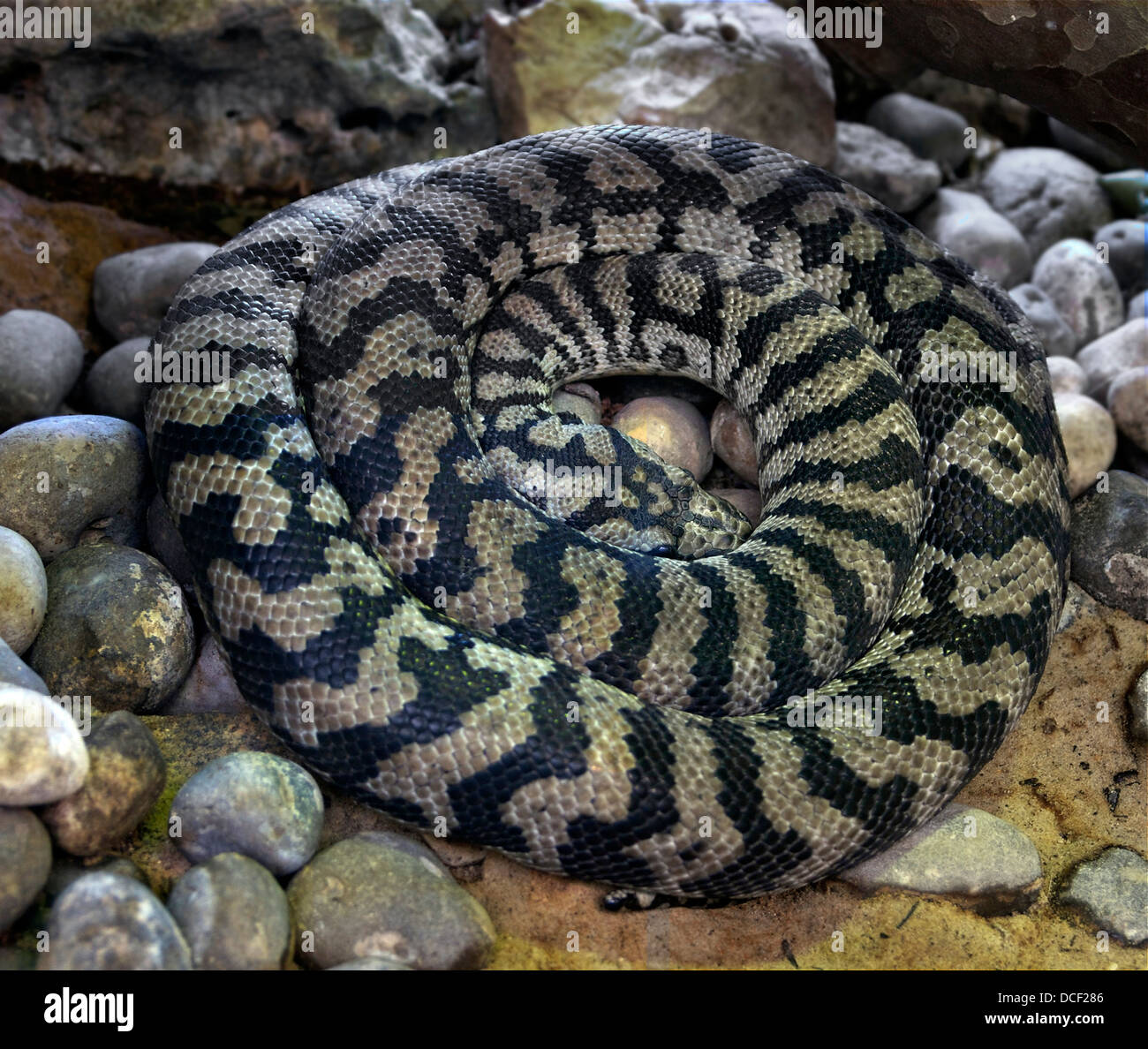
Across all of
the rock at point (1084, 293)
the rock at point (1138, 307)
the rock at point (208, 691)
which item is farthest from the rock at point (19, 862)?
the rock at point (1138, 307)

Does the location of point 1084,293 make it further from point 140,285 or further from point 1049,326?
point 140,285

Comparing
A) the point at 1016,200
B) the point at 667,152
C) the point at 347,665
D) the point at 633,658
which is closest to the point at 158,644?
the point at 347,665

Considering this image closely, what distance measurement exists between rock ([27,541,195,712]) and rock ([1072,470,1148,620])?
4756mm

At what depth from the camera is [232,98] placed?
6.30m

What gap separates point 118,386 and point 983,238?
6.09 metres

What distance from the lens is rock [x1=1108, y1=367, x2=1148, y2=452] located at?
19.1 feet

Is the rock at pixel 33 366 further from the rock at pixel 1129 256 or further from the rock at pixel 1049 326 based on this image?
the rock at pixel 1129 256

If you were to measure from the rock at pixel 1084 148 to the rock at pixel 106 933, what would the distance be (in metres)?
8.96

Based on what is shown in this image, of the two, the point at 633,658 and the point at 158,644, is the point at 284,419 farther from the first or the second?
the point at 633,658

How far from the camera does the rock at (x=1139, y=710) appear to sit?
15.7 feet

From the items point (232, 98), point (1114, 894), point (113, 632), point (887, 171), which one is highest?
point (232, 98)

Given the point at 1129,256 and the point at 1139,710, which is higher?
the point at 1129,256

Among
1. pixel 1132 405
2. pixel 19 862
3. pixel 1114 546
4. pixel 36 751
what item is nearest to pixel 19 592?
Answer: pixel 36 751

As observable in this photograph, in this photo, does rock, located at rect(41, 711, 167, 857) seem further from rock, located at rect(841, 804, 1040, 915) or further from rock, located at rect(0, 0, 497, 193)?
rock, located at rect(0, 0, 497, 193)
